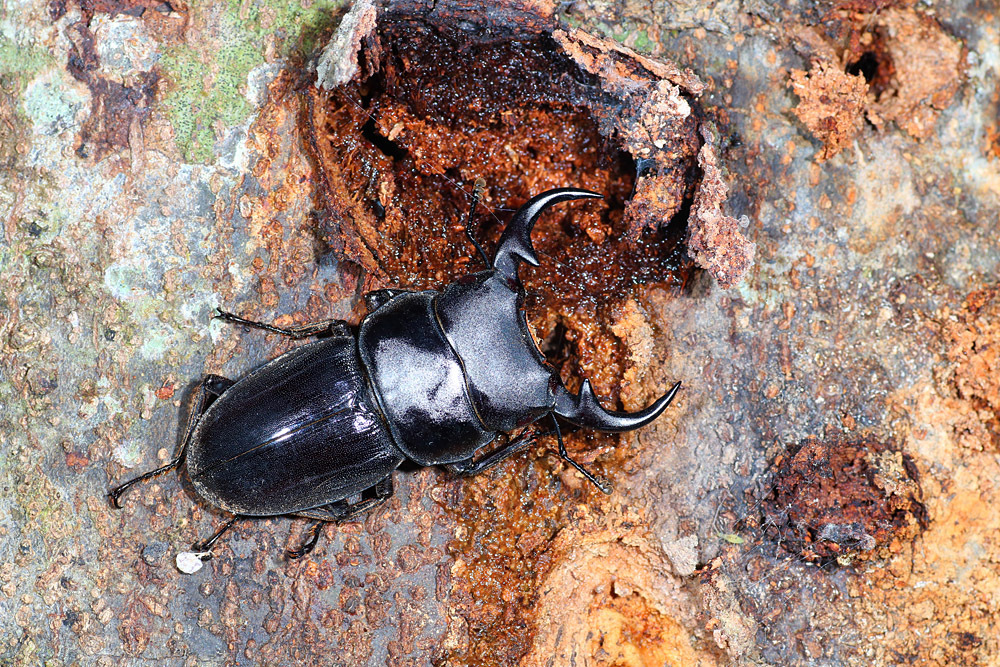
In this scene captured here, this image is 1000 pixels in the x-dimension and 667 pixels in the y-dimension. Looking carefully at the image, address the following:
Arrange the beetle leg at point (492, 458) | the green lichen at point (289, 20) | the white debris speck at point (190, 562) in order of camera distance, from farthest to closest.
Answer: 1. the beetle leg at point (492, 458)
2. the green lichen at point (289, 20)
3. the white debris speck at point (190, 562)

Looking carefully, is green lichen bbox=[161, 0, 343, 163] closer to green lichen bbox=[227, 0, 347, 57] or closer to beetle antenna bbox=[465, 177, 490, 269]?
green lichen bbox=[227, 0, 347, 57]

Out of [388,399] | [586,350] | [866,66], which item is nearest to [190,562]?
[388,399]

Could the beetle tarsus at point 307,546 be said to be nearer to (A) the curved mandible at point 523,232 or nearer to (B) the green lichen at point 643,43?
(A) the curved mandible at point 523,232

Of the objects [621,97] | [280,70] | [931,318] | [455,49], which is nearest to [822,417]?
[931,318]

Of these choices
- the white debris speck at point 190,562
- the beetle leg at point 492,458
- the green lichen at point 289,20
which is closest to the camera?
the white debris speck at point 190,562

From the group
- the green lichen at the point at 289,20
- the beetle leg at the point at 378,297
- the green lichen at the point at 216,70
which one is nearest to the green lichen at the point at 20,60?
the green lichen at the point at 216,70

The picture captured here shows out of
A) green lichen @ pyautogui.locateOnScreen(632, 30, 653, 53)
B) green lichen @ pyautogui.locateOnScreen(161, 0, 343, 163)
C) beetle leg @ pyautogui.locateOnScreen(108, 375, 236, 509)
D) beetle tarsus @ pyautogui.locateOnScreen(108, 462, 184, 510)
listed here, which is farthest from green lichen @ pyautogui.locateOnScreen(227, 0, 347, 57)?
beetle tarsus @ pyautogui.locateOnScreen(108, 462, 184, 510)

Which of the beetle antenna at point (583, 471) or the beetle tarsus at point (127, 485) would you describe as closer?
the beetle tarsus at point (127, 485)

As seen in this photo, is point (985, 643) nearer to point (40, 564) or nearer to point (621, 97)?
point (621, 97)
